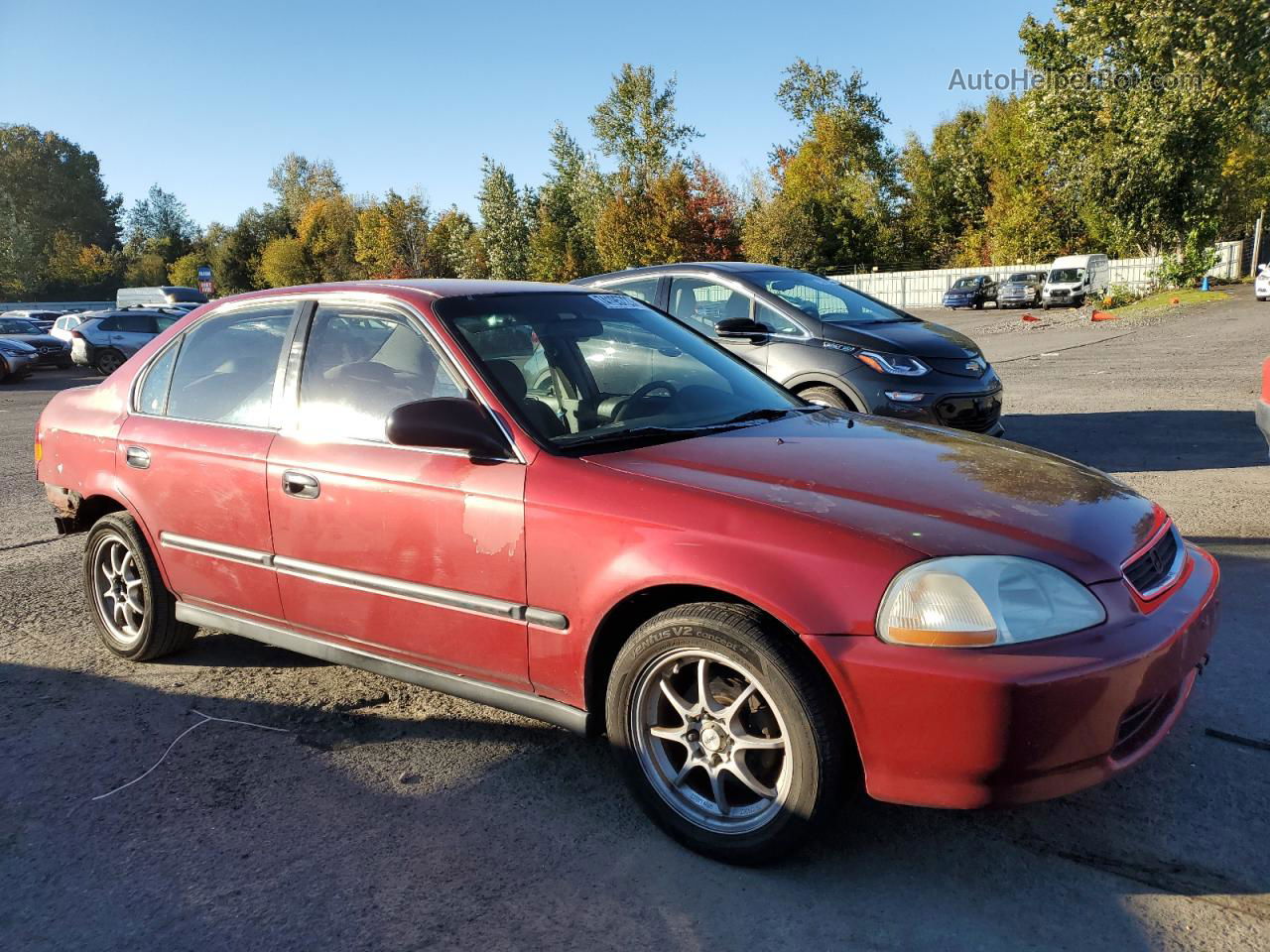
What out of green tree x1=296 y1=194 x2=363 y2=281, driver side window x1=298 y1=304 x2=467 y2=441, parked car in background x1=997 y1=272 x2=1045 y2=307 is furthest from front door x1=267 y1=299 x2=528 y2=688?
green tree x1=296 y1=194 x2=363 y2=281

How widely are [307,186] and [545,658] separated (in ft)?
367

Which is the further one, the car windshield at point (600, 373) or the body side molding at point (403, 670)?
the car windshield at point (600, 373)

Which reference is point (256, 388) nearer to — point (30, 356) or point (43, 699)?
point (43, 699)

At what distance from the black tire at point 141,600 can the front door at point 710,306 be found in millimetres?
4387

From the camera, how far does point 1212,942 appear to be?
Answer: 227 cm

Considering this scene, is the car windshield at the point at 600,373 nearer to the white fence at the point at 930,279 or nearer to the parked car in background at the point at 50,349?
the parked car in background at the point at 50,349

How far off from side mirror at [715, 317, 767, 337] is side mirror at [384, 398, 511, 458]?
4425 millimetres

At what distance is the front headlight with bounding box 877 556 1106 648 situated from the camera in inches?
93.1

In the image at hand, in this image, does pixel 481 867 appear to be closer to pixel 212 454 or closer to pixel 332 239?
pixel 212 454

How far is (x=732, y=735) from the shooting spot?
2670 millimetres

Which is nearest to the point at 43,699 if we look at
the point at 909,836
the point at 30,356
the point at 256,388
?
the point at 256,388

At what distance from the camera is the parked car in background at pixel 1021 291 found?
37.6m

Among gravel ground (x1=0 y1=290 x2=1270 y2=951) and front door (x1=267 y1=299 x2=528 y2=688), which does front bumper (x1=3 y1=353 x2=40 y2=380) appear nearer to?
gravel ground (x1=0 y1=290 x2=1270 y2=951)

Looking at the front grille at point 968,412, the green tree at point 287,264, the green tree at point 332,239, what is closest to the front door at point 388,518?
the front grille at point 968,412
